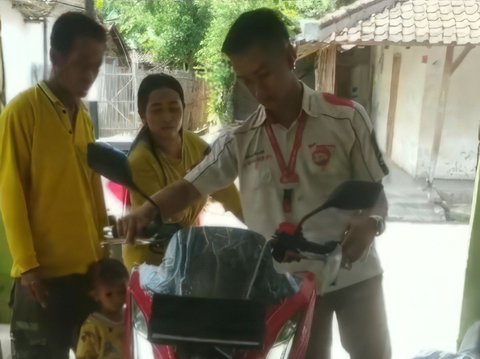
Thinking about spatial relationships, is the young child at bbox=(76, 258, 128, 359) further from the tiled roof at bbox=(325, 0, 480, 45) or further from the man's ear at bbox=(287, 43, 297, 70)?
the tiled roof at bbox=(325, 0, 480, 45)

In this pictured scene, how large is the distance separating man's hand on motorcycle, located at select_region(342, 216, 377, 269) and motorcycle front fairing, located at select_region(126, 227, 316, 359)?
192 millimetres

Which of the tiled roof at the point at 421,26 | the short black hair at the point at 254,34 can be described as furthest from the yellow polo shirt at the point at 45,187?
the tiled roof at the point at 421,26

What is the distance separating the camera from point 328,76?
5809 mm

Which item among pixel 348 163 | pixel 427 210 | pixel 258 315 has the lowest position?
pixel 427 210

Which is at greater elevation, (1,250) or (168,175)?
(168,175)

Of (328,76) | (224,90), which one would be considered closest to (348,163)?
(328,76)

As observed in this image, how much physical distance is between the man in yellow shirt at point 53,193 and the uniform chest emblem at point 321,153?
2.71ft

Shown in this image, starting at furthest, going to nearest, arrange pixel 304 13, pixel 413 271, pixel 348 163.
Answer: pixel 304 13 < pixel 413 271 < pixel 348 163

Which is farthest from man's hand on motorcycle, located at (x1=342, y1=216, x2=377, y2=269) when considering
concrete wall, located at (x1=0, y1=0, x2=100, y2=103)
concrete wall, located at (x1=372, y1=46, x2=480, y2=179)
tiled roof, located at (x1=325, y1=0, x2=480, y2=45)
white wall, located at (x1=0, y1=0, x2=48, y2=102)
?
concrete wall, located at (x1=372, y1=46, x2=480, y2=179)

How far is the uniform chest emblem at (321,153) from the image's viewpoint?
5.63ft

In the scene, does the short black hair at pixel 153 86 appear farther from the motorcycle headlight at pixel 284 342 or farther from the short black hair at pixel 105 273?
the motorcycle headlight at pixel 284 342

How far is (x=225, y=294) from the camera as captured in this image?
115 cm

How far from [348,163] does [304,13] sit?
21.7 feet

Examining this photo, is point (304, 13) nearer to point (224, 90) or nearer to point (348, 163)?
point (224, 90)
